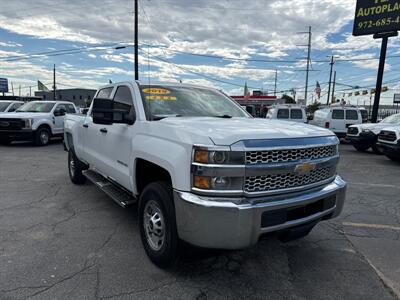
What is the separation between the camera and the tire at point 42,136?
13.1 meters

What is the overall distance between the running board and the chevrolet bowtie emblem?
1967mm

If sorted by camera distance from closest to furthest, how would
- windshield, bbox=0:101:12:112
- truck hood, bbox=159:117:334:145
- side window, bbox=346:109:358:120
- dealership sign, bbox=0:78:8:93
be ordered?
truck hood, bbox=159:117:334:145 → windshield, bbox=0:101:12:112 → side window, bbox=346:109:358:120 → dealership sign, bbox=0:78:8:93

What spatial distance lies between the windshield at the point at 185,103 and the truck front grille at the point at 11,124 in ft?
34.5

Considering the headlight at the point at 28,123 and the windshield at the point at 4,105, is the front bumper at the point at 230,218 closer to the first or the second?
the headlight at the point at 28,123

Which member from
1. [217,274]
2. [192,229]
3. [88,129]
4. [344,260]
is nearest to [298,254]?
[344,260]

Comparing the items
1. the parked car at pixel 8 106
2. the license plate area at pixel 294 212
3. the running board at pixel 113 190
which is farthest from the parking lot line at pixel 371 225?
the parked car at pixel 8 106

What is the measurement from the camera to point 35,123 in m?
12.9

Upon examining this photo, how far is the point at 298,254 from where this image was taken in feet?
11.9

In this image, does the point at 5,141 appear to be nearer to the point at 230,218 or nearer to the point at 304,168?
the point at 230,218

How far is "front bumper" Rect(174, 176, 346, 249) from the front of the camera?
2547 mm

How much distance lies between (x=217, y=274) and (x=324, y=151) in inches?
63.6

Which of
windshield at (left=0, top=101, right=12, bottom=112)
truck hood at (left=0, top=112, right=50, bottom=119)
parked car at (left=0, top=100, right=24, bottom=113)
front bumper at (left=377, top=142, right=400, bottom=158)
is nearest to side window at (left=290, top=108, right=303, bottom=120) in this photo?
front bumper at (left=377, top=142, right=400, bottom=158)

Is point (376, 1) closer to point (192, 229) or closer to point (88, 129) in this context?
point (88, 129)

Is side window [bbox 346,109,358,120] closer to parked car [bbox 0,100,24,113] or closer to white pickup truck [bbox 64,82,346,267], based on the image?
white pickup truck [bbox 64,82,346,267]
